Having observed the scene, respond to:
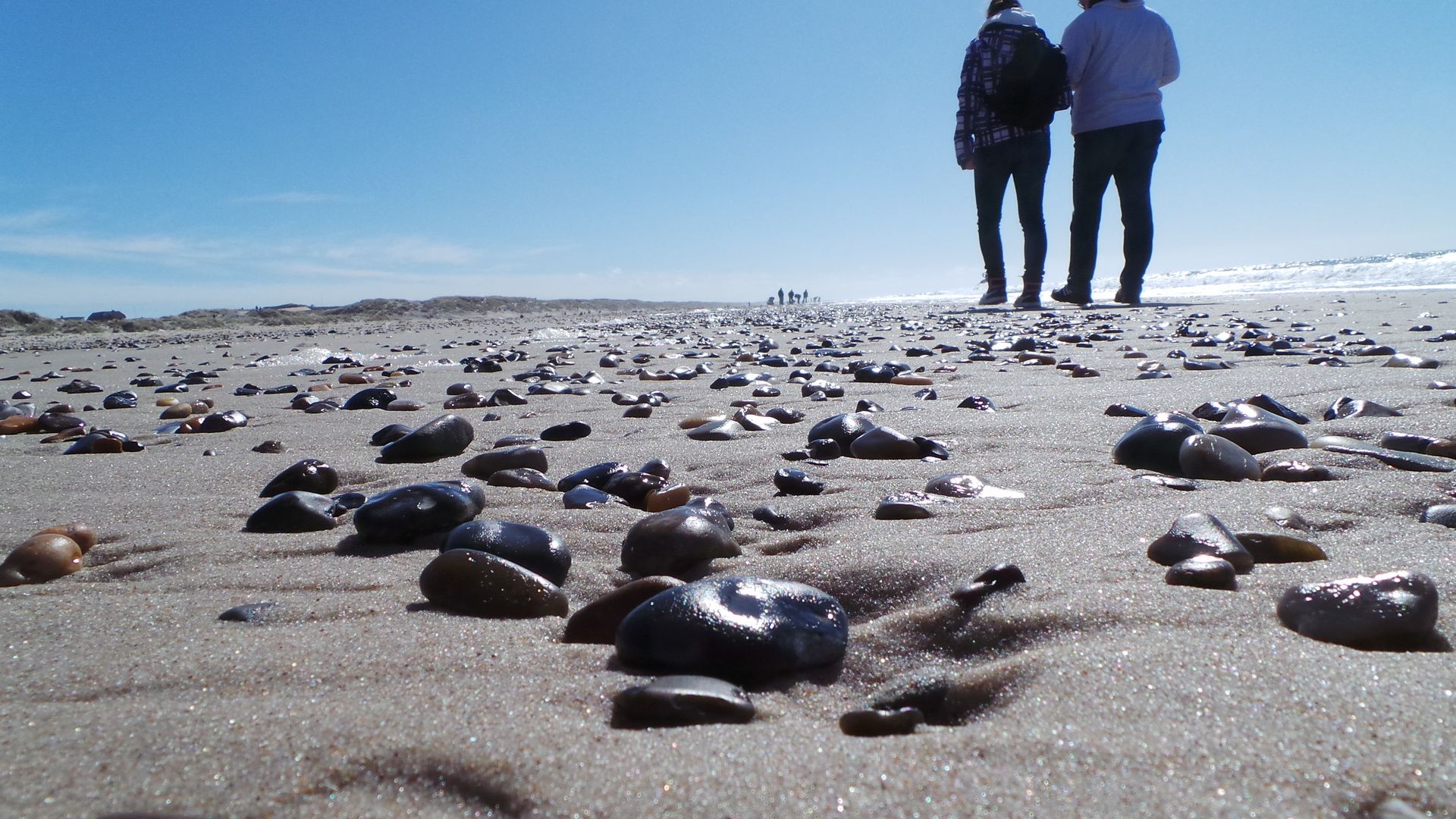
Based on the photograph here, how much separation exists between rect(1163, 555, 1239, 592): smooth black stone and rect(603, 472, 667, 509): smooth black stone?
39.3 inches

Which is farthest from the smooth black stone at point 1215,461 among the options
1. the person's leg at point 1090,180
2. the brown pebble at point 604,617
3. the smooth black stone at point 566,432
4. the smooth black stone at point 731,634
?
the person's leg at point 1090,180

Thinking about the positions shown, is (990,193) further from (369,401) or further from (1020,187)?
(369,401)

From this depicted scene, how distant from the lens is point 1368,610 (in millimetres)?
904

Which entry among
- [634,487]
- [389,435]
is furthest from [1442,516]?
[389,435]

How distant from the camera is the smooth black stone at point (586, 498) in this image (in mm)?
1689

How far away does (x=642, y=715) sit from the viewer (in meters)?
0.80

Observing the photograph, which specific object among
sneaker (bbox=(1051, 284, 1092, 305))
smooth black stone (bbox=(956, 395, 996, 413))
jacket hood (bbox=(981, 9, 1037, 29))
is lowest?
smooth black stone (bbox=(956, 395, 996, 413))

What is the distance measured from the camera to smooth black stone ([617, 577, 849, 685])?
911mm

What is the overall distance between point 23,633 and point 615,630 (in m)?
0.72

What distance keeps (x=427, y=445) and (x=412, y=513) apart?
0.84 metres

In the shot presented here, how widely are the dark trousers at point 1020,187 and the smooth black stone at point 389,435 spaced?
7.39 m

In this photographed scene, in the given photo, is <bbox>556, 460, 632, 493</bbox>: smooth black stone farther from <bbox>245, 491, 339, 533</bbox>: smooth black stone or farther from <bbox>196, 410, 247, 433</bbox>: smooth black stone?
<bbox>196, 410, 247, 433</bbox>: smooth black stone

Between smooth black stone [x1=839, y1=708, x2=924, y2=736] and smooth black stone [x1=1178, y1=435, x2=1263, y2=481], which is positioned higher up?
smooth black stone [x1=1178, y1=435, x2=1263, y2=481]

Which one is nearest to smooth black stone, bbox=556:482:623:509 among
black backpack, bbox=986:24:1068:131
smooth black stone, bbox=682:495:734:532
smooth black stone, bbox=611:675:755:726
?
smooth black stone, bbox=682:495:734:532
